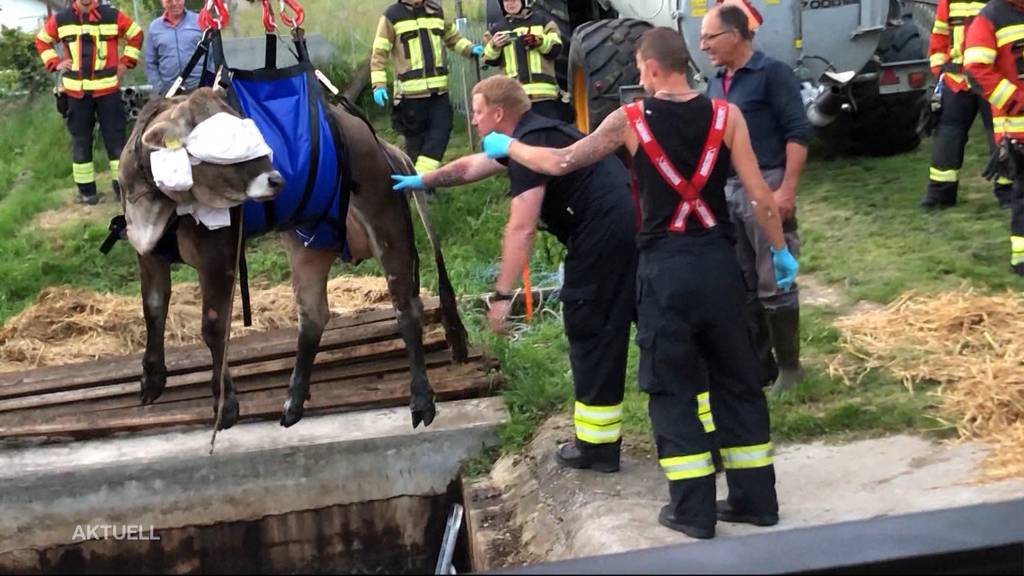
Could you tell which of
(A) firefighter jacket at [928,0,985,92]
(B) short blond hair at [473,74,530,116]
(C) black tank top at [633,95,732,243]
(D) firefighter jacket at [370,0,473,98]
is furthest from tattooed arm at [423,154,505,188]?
(D) firefighter jacket at [370,0,473,98]

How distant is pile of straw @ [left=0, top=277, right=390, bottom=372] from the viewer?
7.90m

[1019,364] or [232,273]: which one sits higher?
[232,273]

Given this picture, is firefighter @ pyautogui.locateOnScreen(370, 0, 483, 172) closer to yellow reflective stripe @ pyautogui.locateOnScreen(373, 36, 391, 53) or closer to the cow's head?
yellow reflective stripe @ pyautogui.locateOnScreen(373, 36, 391, 53)

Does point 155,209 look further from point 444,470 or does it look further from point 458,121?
point 458,121

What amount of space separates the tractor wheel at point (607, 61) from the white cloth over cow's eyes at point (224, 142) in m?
4.95

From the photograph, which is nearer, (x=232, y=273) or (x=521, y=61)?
(x=232, y=273)

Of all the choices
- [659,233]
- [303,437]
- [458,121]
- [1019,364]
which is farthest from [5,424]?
[458,121]

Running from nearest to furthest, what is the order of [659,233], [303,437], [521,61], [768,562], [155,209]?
[768,562] → [659,233] → [155,209] → [303,437] → [521,61]

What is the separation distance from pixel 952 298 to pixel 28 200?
340 inches

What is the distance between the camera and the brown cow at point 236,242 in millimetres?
4883

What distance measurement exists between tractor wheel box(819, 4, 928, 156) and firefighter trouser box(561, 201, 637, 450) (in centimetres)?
537

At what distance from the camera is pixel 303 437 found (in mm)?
6367

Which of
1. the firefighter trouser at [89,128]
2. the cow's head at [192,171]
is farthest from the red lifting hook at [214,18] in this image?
the firefighter trouser at [89,128]

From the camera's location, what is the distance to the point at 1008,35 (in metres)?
7.33
